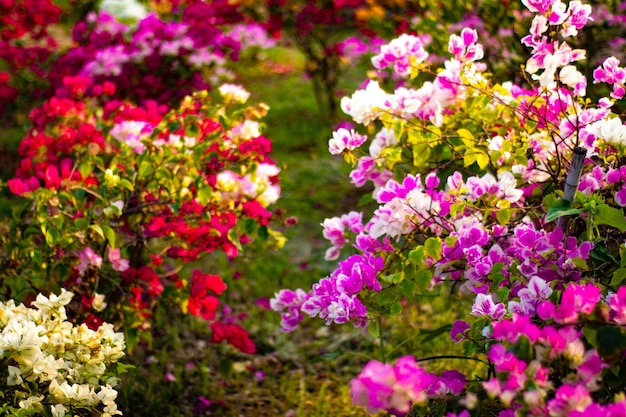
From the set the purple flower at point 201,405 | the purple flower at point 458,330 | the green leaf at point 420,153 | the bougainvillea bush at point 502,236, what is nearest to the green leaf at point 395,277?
the bougainvillea bush at point 502,236

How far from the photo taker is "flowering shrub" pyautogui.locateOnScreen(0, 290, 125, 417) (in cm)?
169

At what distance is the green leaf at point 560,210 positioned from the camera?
1.56 metres

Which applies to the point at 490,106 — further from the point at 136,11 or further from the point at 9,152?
the point at 136,11

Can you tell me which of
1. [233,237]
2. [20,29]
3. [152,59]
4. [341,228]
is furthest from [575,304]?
[20,29]

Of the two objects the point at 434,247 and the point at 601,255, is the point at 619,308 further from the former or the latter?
the point at 434,247

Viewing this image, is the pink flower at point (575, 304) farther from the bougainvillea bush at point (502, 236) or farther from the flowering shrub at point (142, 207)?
the flowering shrub at point (142, 207)

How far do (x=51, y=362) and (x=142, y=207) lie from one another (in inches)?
32.6

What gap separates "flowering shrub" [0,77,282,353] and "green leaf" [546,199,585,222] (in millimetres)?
1116

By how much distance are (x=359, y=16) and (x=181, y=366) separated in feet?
12.8

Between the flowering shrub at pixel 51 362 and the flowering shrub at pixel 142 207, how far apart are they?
16.5 inches

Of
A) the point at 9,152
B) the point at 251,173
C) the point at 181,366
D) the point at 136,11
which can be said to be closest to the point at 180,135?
the point at 251,173

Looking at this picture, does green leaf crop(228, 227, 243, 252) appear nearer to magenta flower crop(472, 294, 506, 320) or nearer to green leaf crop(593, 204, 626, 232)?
magenta flower crop(472, 294, 506, 320)

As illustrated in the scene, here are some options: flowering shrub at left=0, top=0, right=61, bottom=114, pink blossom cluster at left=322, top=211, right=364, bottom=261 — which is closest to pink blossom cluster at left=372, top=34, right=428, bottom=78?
pink blossom cluster at left=322, top=211, right=364, bottom=261

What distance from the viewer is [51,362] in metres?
1.73
